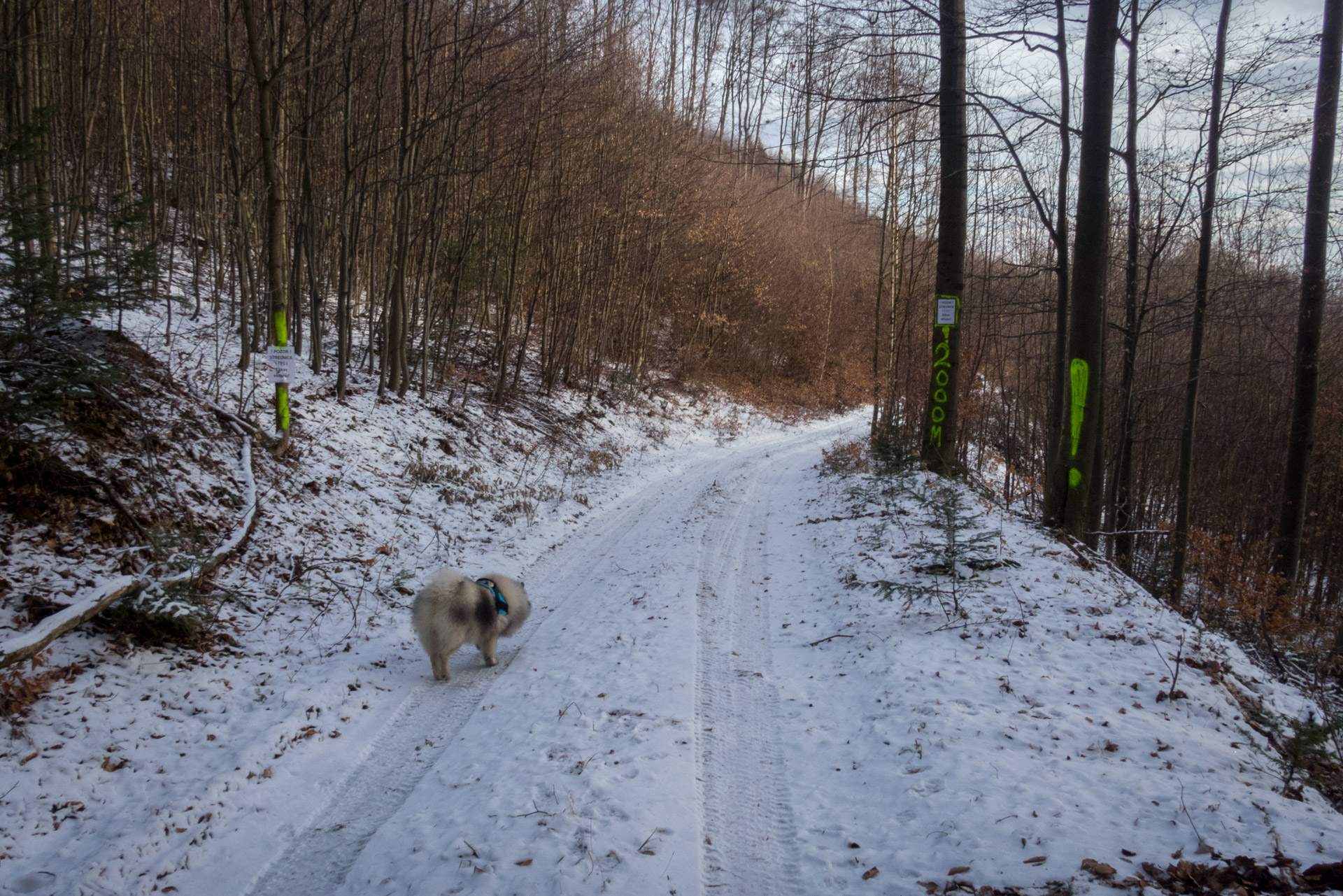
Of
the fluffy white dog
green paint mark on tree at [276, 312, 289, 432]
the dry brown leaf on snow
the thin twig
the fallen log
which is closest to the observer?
the dry brown leaf on snow

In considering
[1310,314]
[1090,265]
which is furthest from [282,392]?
[1310,314]

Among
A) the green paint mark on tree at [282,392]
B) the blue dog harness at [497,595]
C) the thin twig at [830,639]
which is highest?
the green paint mark on tree at [282,392]

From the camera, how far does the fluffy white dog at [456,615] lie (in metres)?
5.25

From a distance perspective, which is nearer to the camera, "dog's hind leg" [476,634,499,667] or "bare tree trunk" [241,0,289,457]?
"dog's hind leg" [476,634,499,667]

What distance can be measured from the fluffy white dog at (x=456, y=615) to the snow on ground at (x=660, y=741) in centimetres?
27

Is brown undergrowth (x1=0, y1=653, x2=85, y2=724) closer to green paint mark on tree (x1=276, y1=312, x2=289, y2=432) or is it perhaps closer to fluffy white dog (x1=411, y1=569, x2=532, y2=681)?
fluffy white dog (x1=411, y1=569, x2=532, y2=681)

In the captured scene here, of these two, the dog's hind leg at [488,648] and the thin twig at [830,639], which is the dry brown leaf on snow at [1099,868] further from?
the dog's hind leg at [488,648]

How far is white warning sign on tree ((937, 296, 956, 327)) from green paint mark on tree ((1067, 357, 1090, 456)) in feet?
11.2

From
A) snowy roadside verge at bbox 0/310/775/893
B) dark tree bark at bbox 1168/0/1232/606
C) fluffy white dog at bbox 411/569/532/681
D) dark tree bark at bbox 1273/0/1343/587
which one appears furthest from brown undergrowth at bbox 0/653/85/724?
dark tree bark at bbox 1273/0/1343/587

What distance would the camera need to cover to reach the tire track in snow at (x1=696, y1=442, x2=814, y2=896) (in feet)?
11.1

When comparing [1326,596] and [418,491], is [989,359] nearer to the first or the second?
[1326,596]

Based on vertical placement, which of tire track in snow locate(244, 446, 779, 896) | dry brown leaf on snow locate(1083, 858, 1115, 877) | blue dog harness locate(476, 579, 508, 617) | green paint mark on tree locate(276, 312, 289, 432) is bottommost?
tire track in snow locate(244, 446, 779, 896)

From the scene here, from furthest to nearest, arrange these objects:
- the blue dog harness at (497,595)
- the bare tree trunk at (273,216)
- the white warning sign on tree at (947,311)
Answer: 1. the white warning sign on tree at (947,311)
2. the bare tree trunk at (273,216)
3. the blue dog harness at (497,595)

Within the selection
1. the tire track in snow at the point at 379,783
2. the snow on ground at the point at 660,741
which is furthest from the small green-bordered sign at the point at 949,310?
the tire track in snow at the point at 379,783
